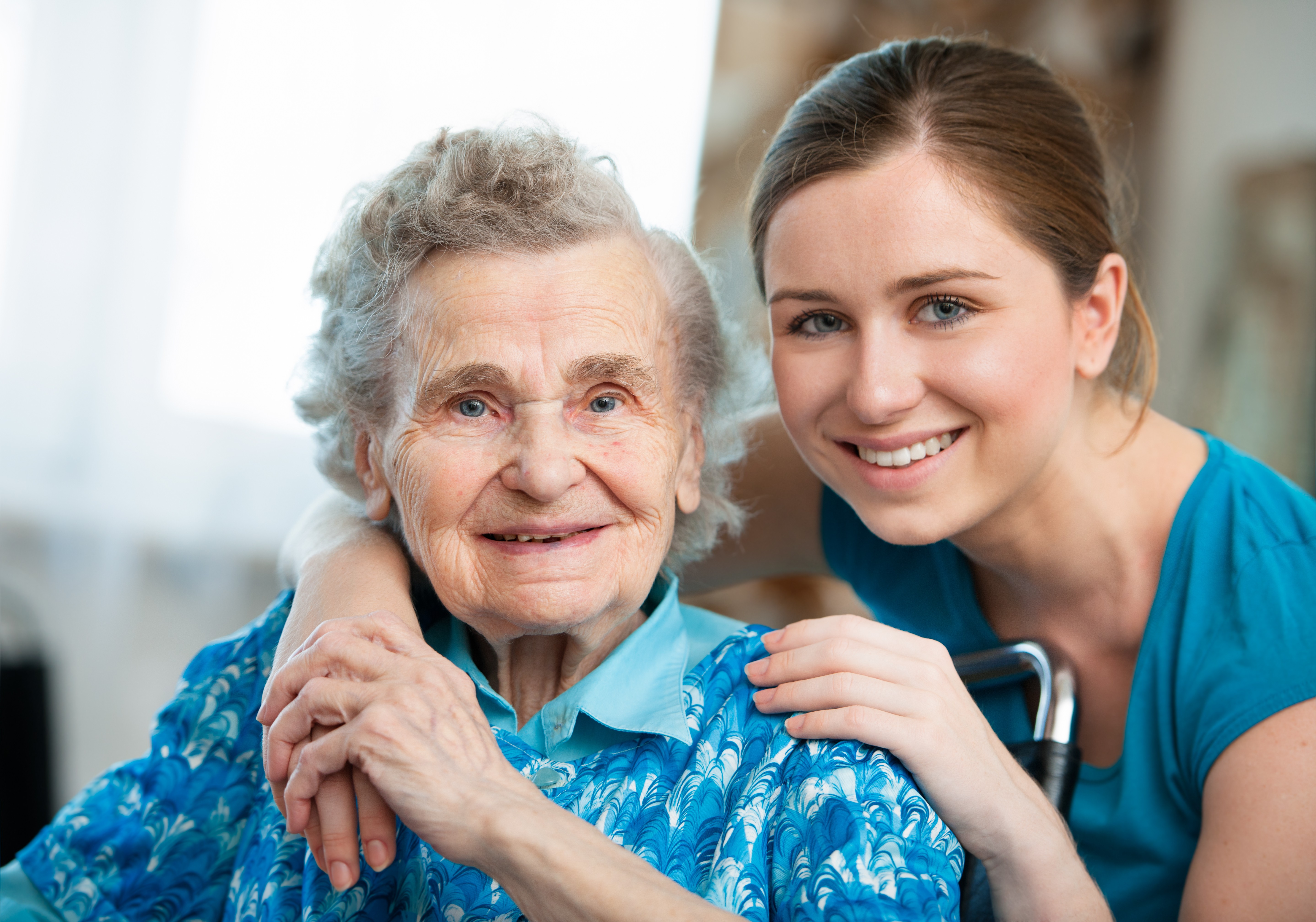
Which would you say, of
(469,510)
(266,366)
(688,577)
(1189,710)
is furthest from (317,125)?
→ (1189,710)

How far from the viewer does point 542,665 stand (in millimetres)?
1325

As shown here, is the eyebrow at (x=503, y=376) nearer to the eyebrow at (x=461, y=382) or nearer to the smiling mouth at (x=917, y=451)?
the eyebrow at (x=461, y=382)

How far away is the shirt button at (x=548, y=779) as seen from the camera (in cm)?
117

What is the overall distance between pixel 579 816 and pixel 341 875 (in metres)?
0.25

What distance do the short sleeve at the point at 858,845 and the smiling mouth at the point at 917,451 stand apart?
0.44 metres

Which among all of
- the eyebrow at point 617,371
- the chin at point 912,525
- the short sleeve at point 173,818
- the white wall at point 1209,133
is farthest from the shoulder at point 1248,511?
the white wall at point 1209,133

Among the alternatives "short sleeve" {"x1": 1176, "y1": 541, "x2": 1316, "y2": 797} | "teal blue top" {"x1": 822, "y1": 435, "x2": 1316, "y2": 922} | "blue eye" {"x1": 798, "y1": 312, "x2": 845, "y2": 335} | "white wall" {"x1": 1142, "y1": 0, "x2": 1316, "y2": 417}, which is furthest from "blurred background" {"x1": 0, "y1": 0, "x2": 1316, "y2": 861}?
"short sleeve" {"x1": 1176, "y1": 541, "x2": 1316, "y2": 797}

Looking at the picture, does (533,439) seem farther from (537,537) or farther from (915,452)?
(915,452)

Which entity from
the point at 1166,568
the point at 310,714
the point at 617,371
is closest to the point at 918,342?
the point at 617,371

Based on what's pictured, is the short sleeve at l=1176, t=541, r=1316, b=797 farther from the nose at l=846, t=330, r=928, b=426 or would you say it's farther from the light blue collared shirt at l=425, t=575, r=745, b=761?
the light blue collared shirt at l=425, t=575, r=745, b=761

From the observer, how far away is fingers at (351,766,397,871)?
100 cm

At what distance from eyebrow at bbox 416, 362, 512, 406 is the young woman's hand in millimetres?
427

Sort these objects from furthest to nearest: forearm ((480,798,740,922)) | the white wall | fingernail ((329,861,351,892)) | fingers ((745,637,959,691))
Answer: the white wall
fingers ((745,637,959,691))
fingernail ((329,861,351,892))
forearm ((480,798,740,922))

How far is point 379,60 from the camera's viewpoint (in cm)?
300
